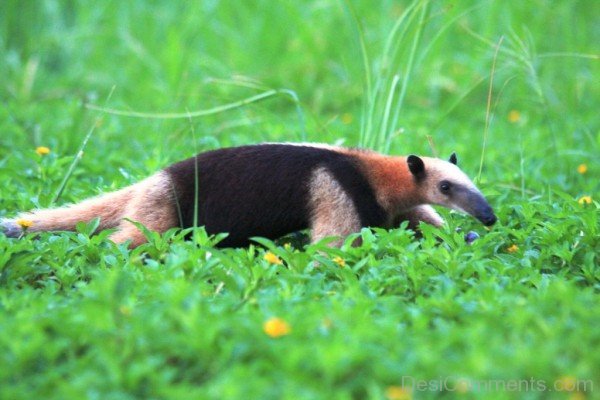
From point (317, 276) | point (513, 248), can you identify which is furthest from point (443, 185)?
point (317, 276)

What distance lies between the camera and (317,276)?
13.6 feet

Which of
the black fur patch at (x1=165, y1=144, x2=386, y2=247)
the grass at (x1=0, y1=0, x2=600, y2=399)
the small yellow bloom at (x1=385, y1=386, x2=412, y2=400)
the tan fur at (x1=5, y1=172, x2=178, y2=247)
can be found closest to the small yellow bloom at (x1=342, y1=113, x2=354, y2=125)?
the grass at (x1=0, y1=0, x2=600, y2=399)

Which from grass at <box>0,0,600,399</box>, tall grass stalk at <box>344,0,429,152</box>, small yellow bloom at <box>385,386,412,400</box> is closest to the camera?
small yellow bloom at <box>385,386,412,400</box>

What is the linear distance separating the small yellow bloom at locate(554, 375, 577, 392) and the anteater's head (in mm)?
2102

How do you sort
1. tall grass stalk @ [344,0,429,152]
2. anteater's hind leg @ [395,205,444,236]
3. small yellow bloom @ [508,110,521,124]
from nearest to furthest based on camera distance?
Answer: anteater's hind leg @ [395,205,444,236] < tall grass stalk @ [344,0,429,152] < small yellow bloom @ [508,110,521,124]

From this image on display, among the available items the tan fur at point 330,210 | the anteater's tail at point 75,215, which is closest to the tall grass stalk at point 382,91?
the tan fur at point 330,210

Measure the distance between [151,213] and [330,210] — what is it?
937 mm

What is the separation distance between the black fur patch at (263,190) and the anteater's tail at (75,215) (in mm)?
348

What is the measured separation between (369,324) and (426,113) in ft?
17.9

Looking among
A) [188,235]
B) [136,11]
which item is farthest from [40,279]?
[136,11]

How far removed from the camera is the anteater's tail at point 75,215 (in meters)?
5.00

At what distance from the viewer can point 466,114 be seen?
8.73 m

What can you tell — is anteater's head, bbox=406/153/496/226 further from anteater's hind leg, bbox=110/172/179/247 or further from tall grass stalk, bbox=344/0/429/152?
anteater's hind leg, bbox=110/172/179/247

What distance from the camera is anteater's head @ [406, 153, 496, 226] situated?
499 centimetres
